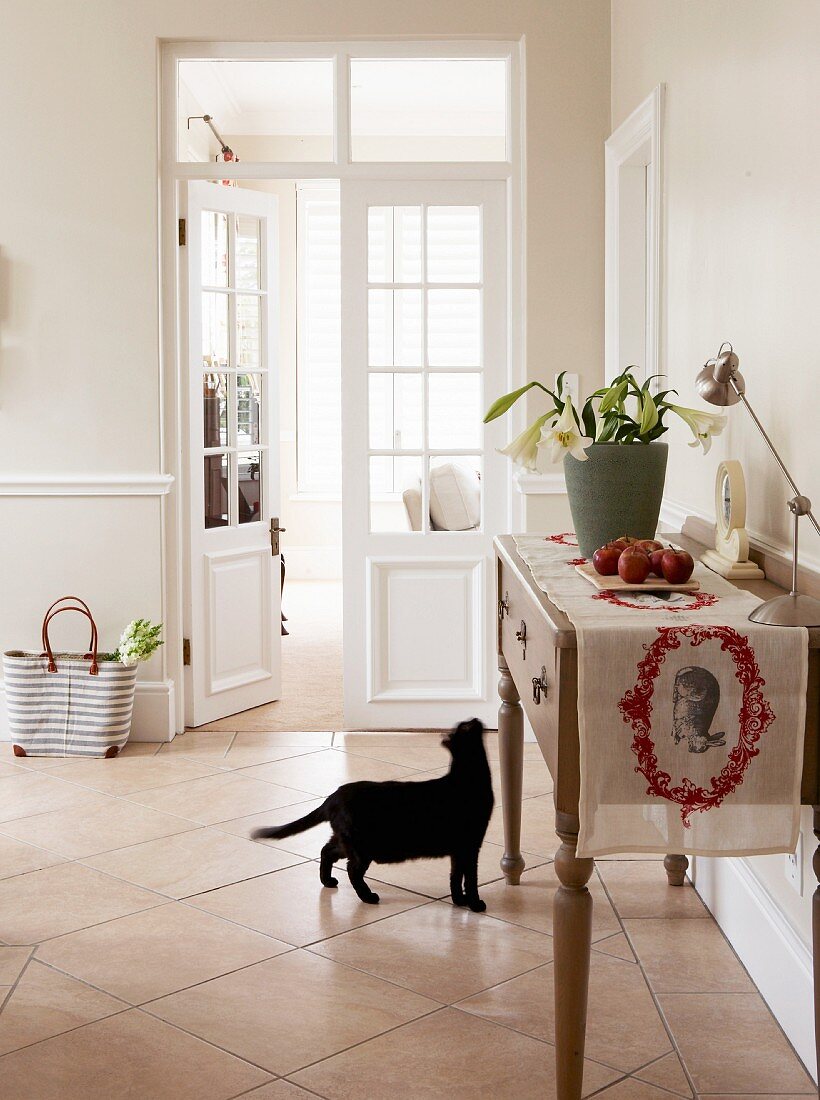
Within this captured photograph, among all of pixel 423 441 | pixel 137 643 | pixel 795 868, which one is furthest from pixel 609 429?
pixel 137 643

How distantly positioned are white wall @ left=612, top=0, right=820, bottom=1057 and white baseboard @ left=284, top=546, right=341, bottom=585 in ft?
18.4

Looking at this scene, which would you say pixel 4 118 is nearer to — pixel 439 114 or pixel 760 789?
pixel 439 114

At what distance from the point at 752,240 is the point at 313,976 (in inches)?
73.8

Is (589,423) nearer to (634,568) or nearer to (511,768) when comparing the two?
(634,568)

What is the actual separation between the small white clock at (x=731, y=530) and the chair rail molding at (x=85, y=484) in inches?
99.2

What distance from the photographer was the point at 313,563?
8.91 m

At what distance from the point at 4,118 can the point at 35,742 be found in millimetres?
2344

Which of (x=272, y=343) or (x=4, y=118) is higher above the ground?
(x=4, y=118)

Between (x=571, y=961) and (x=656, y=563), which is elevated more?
(x=656, y=563)

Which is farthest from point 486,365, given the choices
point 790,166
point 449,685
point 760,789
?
point 760,789

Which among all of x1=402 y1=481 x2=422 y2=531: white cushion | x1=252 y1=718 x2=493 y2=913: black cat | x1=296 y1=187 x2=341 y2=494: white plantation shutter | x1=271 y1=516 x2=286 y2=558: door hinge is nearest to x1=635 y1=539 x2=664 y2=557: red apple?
x1=252 y1=718 x2=493 y2=913: black cat

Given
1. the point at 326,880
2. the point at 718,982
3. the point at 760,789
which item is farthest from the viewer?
the point at 326,880

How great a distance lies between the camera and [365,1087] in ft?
6.88

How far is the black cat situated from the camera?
9.27 feet
